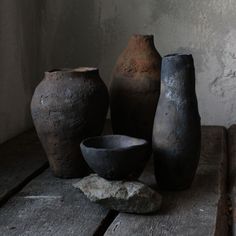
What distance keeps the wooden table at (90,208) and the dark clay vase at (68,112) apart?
0.07m

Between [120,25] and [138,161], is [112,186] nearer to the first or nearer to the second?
[138,161]

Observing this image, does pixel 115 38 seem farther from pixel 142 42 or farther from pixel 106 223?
pixel 106 223

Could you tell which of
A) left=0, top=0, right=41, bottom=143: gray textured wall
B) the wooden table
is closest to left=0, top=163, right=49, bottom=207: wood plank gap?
the wooden table

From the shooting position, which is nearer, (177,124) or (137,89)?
(177,124)

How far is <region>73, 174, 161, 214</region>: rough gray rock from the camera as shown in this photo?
3.17ft

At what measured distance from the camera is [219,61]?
68.4 inches

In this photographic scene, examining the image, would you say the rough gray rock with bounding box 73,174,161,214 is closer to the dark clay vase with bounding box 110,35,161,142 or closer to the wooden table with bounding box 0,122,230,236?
the wooden table with bounding box 0,122,230,236

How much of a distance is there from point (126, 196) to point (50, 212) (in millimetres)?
154

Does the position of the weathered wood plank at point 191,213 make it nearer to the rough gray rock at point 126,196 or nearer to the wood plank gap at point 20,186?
the rough gray rock at point 126,196

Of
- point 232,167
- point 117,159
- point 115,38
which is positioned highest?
point 115,38

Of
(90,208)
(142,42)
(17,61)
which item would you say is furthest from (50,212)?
(17,61)

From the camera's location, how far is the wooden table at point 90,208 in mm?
912

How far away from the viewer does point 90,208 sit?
1015 millimetres

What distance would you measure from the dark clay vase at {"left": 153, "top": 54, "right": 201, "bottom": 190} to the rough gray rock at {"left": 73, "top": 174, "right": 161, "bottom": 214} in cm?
11
